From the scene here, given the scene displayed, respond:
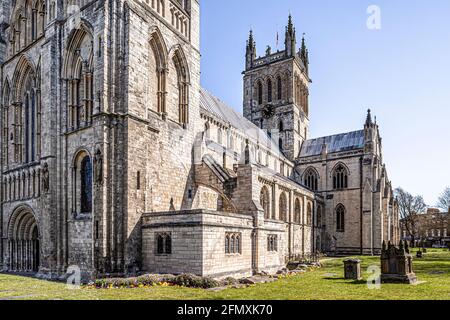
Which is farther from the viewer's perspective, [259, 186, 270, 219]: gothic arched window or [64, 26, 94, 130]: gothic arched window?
[259, 186, 270, 219]: gothic arched window

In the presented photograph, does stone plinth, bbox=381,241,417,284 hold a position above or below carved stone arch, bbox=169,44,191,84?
below

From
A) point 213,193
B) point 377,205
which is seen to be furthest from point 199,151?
point 377,205

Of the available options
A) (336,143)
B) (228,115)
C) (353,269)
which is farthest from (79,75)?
(336,143)

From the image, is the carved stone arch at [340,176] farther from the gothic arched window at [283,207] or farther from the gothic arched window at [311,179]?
the gothic arched window at [283,207]

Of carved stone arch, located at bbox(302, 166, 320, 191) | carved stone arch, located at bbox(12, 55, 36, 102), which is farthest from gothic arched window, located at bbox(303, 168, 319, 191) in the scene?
carved stone arch, located at bbox(12, 55, 36, 102)

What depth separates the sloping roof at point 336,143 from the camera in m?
50.3

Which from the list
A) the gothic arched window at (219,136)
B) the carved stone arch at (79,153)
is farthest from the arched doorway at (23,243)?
the gothic arched window at (219,136)

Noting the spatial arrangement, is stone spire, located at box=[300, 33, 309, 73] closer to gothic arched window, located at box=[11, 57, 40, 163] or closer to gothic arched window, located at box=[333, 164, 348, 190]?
gothic arched window, located at box=[333, 164, 348, 190]

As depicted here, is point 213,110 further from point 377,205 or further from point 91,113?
point 377,205

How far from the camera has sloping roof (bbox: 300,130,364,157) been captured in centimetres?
5034

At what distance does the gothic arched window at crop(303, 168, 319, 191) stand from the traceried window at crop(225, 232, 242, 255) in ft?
102

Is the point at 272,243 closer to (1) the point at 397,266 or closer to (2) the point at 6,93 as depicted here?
(1) the point at 397,266

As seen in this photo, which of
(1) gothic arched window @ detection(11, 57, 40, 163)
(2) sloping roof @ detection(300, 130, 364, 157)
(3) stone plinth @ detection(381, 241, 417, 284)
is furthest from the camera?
(2) sloping roof @ detection(300, 130, 364, 157)

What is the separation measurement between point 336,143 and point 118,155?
37819 millimetres
